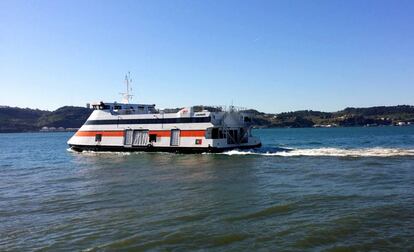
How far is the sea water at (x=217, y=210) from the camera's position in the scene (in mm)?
11312

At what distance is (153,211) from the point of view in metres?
15.2

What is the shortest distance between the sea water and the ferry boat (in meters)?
14.4

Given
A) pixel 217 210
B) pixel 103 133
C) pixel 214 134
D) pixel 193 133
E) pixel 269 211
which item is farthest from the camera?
pixel 103 133

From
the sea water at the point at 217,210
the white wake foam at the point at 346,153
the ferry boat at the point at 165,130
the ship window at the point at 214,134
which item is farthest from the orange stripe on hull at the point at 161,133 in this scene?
the sea water at the point at 217,210

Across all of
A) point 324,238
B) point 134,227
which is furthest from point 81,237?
point 324,238

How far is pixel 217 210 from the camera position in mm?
15172

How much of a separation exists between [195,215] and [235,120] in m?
30.0

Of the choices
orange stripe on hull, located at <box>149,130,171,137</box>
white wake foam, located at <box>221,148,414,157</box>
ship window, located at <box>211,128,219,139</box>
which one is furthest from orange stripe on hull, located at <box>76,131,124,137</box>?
white wake foam, located at <box>221,148,414,157</box>

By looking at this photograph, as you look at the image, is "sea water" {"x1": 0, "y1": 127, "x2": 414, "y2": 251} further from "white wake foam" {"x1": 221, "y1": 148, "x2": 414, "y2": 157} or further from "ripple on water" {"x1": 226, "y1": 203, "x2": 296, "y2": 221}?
"white wake foam" {"x1": 221, "y1": 148, "x2": 414, "y2": 157}

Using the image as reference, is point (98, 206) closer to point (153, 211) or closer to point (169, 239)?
point (153, 211)

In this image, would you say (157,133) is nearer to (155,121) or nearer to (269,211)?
(155,121)

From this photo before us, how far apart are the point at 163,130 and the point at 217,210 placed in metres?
30.2

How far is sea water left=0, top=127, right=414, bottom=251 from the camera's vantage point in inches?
445

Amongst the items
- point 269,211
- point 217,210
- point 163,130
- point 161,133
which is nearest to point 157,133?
point 161,133
